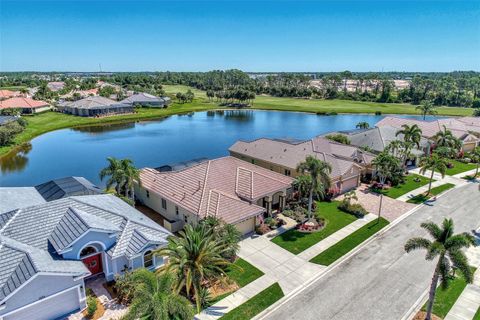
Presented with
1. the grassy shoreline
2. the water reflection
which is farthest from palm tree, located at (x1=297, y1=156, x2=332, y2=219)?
the grassy shoreline

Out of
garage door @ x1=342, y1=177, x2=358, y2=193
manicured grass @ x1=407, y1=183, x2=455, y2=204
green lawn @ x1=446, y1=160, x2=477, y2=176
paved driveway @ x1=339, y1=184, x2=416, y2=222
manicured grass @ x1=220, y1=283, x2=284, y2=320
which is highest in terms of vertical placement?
garage door @ x1=342, y1=177, x2=358, y2=193

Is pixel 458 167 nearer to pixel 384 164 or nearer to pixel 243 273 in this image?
pixel 384 164

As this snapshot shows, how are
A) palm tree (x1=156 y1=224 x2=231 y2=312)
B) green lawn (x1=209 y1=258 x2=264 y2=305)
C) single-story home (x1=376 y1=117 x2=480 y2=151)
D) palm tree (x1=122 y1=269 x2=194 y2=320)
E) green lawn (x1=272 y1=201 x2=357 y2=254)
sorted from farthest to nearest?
single-story home (x1=376 y1=117 x2=480 y2=151) < green lawn (x1=272 y1=201 x2=357 y2=254) < green lawn (x1=209 y1=258 x2=264 y2=305) < palm tree (x1=156 y1=224 x2=231 y2=312) < palm tree (x1=122 y1=269 x2=194 y2=320)

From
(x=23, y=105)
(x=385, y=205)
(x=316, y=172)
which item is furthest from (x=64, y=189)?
(x=23, y=105)

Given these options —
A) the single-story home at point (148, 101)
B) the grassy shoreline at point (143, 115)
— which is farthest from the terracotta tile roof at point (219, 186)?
the single-story home at point (148, 101)

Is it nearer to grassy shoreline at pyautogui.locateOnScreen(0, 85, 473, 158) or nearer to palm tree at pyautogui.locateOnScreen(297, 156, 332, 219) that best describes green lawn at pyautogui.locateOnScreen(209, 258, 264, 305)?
palm tree at pyautogui.locateOnScreen(297, 156, 332, 219)

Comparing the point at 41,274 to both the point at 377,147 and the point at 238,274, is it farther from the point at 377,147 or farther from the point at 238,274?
the point at 377,147

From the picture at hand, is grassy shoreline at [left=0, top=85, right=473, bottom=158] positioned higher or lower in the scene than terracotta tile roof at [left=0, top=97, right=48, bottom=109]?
lower
